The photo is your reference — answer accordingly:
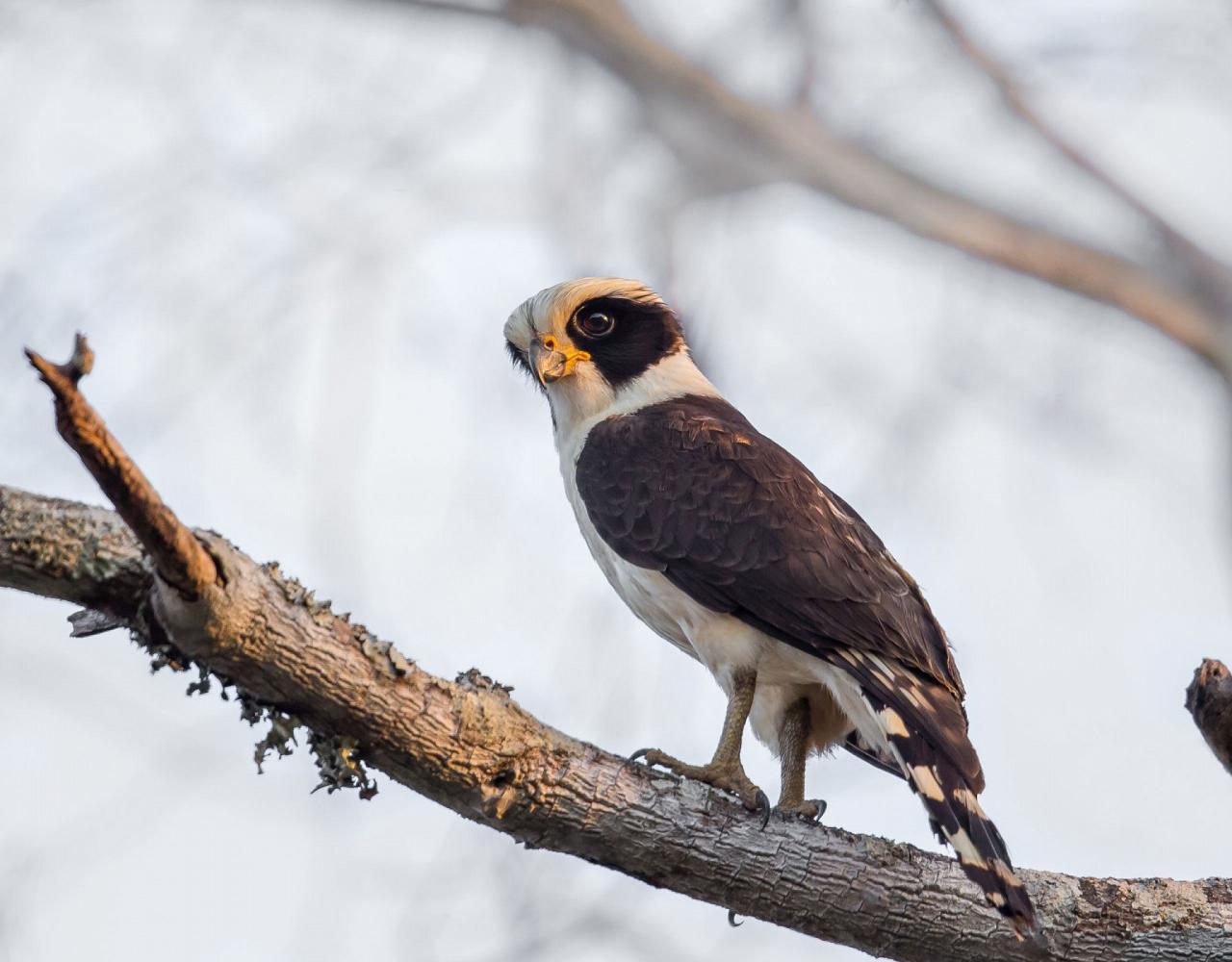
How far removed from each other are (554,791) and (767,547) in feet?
4.44

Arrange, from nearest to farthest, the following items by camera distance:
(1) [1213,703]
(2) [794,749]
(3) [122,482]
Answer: (3) [122,482]
(1) [1213,703]
(2) [794,749]

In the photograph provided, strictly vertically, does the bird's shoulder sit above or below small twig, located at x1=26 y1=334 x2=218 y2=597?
above

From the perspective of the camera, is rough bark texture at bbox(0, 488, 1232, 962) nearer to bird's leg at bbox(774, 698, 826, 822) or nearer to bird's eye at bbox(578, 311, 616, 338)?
bird's leg at bbox(774, 698, 826, 822)

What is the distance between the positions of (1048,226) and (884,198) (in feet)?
2.58

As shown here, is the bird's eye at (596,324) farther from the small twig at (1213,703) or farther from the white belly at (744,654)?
the small twig at (1213,703)

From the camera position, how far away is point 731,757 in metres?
4.47

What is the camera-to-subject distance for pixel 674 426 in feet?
17.1

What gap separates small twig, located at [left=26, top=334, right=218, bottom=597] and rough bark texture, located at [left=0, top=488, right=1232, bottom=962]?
0.08 metres

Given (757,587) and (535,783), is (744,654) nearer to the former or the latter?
(757,587)

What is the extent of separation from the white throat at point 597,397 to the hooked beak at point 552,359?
0.07m

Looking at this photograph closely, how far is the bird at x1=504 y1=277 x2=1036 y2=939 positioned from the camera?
431cm

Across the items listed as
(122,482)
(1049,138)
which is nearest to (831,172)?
(1049,138)

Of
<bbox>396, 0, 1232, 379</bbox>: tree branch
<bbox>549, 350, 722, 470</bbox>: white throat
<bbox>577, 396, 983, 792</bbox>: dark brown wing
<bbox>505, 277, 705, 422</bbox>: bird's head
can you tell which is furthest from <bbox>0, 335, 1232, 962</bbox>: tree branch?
<bbox>396, 0, 1232, 379</bbox>: tree branch

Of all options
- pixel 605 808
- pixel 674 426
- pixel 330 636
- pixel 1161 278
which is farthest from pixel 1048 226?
pixel 330 636
